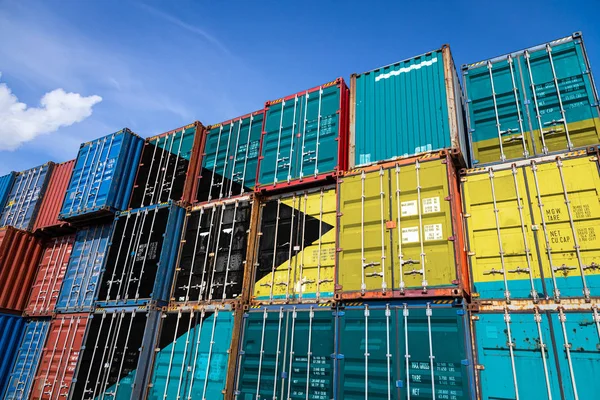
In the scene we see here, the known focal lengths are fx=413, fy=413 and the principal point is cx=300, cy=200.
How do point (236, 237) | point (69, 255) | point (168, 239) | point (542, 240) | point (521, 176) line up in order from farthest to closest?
1. point (69, 255)
2. point (168, 239)
3. point (236, 237)
4. point (521, 176)
5. point (542, 240)

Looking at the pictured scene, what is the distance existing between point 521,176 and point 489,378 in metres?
4.49

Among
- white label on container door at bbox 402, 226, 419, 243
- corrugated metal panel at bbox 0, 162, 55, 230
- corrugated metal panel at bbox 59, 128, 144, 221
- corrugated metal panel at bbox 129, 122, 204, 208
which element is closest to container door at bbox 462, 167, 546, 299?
white label on container door at bbox 402, 226, 419, 243

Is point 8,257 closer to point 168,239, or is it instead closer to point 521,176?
point 168,239

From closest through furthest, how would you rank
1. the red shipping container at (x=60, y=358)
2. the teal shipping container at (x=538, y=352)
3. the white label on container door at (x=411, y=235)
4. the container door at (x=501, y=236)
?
1. the teal shipping container at (x=538, y=352)
2. the container door at (x=501, y=236)
3. the white label on container door at (x=411, y=235)
4. the red shipping container at (x=60, y=358)

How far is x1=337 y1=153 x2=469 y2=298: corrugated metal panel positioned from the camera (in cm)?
902

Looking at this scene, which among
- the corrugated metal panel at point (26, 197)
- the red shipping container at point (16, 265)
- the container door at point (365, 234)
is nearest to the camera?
the container door at point (365, 234)

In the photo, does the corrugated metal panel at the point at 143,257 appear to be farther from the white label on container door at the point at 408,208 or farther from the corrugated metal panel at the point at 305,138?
the white label on container door at the point at 408,208

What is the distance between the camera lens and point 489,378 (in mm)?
7941

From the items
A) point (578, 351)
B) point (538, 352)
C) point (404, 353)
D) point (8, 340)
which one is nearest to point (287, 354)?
point (404, 353)

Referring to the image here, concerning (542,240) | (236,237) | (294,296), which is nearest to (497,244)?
(542,240)

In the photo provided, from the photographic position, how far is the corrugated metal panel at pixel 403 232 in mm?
9023

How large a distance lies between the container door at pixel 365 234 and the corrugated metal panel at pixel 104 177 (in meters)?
9.28

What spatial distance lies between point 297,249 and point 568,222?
6301mm

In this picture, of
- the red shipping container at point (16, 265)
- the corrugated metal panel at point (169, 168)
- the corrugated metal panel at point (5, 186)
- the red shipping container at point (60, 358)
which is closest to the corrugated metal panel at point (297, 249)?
the corrugated metal panel at point (169, 168)
